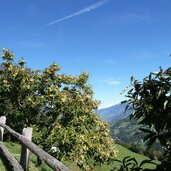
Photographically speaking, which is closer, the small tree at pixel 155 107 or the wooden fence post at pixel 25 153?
the small tree at pixel 155 107

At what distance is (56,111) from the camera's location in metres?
16.6

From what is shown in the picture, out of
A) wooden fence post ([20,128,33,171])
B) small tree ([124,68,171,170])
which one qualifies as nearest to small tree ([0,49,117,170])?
wooden fence post ([20,128,33,171])

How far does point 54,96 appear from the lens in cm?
1625

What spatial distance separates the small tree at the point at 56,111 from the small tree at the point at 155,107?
1175 cm

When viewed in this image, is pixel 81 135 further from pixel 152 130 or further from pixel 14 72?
pixel 152 130

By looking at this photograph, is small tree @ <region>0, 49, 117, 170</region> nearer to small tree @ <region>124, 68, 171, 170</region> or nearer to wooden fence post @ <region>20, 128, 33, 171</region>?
wooden fence post @ <region>20, 128, 33, 171</region>

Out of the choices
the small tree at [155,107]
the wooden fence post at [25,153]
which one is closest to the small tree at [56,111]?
the wooden fence post at [25,153]

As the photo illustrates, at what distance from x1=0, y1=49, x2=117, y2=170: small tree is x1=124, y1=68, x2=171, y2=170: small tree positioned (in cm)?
1175

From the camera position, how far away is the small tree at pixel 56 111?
15.0m

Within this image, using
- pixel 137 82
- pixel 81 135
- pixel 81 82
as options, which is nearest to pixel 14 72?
pixel 81 82

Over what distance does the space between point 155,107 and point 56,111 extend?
543 inches

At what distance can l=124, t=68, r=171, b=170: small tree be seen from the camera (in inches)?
115

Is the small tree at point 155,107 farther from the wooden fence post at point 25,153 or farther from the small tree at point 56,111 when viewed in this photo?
the small tree at point 56,111

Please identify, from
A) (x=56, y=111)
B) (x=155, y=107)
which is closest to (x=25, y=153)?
(x=155, y=107)
